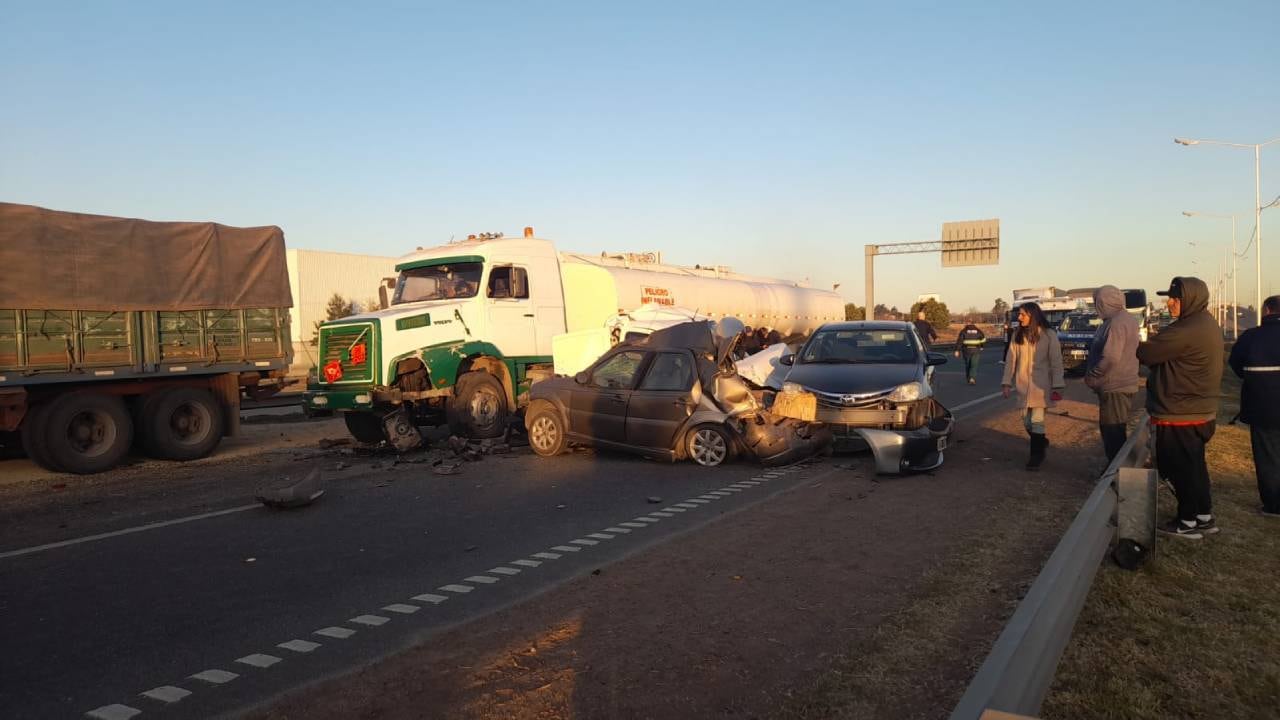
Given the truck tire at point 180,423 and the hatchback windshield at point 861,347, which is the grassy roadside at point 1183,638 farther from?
the truck tire at point 180,423

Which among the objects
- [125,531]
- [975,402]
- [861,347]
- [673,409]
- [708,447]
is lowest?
[125,531]

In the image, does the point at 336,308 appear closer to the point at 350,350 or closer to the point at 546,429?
the point at 350,350

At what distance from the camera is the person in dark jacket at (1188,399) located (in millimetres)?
6801

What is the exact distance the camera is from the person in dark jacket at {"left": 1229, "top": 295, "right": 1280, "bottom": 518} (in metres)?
7.35

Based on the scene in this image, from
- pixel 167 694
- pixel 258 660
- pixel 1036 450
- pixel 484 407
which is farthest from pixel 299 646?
pixel 484 407

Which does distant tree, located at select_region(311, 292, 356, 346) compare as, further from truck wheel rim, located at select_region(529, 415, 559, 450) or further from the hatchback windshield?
the hatchback windshield

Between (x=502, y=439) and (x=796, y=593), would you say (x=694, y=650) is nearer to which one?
(x=796, y=593)

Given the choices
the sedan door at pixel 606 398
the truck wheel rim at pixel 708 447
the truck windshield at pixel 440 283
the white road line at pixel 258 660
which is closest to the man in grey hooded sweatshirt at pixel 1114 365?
the truck wheel rim at pixel 708 447

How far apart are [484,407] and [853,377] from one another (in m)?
6.13

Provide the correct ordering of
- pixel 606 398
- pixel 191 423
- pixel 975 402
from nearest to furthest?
1. pixel 606 398
2. pixel 191 423
3. pixel 975 402

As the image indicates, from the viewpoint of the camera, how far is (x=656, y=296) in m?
20.3

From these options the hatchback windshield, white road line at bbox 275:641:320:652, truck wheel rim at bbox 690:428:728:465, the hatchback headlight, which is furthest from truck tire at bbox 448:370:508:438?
white road line at bbox 275:641:320:652

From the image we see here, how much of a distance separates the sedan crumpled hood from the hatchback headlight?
10 cm

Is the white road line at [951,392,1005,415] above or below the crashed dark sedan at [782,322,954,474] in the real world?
below
